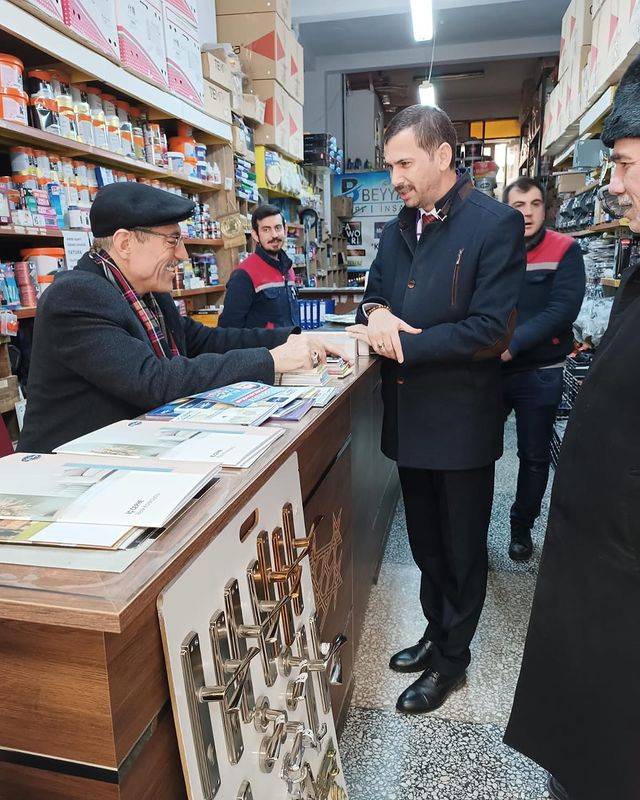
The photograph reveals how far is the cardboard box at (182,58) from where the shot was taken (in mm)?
3576

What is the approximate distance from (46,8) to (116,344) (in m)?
1.87

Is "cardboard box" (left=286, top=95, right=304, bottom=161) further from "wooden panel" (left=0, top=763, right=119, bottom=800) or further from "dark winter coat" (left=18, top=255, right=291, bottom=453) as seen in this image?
"wooden panel" (left=0, top=763, right=119, bottom=800)

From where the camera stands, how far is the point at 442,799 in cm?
167

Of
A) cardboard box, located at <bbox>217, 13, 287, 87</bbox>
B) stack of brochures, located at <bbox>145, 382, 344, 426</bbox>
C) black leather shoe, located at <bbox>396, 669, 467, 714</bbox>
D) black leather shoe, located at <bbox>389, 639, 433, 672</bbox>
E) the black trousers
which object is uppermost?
cardboard box, located at <bbox>217, 13, 287, 87</bbox>

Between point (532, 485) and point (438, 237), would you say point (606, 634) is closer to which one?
point (438, 237)

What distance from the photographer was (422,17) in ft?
21.2

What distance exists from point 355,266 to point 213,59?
6.53m

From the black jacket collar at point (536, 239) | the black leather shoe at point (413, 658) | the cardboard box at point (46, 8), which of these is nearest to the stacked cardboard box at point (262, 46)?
the cardboard box at point (46, 8)

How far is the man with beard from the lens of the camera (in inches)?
145

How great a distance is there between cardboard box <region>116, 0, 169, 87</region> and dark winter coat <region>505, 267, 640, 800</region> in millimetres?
2947

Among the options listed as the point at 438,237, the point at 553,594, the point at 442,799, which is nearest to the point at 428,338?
the point at 438,237

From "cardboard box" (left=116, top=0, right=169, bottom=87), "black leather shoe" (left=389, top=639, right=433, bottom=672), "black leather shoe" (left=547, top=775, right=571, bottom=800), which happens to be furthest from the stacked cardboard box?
"black leather shoe" (left=547, top=775, right=571, bottom=800)

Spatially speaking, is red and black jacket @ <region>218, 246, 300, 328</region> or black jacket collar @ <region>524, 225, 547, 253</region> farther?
red and black jacket @ <region>218, 246, 300, 328</region>

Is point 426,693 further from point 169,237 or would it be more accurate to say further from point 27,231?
point 27,231
